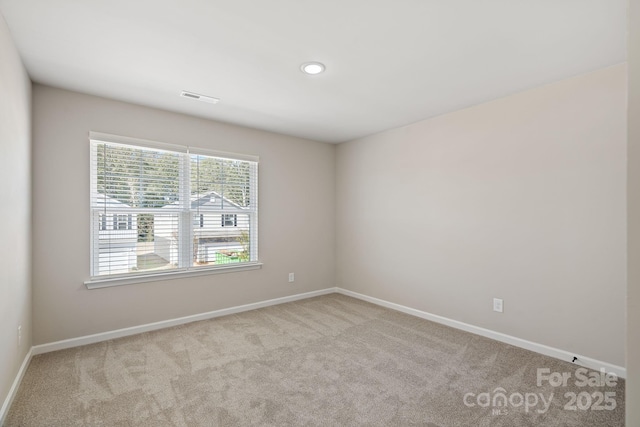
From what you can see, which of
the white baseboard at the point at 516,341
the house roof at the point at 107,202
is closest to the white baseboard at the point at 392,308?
the white baseboard at the point at 516,341

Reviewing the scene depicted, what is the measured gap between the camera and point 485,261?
3.24 meters

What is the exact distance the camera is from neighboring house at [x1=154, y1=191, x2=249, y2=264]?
3.53 m

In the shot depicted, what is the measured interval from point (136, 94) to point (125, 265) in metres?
1.73

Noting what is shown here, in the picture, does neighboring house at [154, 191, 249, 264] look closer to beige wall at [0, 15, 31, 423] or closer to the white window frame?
the white window frame

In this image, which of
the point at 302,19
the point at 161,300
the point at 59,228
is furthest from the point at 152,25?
the point at 161,300

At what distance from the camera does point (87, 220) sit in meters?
3.03

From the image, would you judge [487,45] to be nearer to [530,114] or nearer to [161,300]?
[530,114]

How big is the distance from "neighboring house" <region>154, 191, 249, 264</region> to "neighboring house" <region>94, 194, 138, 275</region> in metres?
0.26

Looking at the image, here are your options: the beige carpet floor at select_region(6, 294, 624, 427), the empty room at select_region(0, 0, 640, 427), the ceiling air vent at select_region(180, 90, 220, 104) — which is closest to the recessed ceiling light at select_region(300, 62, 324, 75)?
the empty room at select_region(0, 0, 640, 427)

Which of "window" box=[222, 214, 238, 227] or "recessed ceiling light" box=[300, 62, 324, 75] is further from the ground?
"recessed ceiling light" box=[300, 62, 324, 75]

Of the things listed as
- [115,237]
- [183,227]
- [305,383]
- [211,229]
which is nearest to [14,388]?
[115,237]

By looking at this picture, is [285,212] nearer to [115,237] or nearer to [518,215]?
[115,237]

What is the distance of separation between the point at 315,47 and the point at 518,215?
2.41m

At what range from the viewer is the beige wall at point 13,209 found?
1.88m
